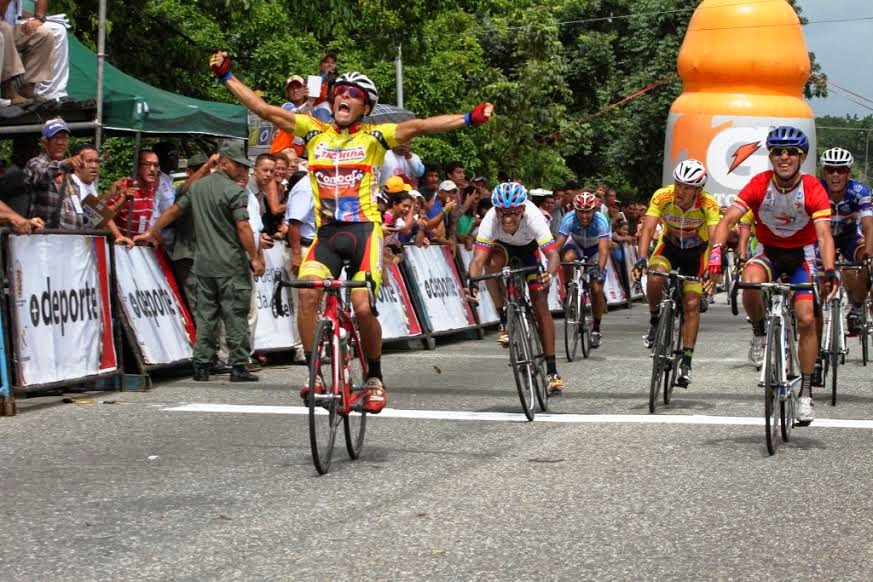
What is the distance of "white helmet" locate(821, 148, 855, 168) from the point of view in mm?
14164

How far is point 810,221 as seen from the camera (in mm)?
10391

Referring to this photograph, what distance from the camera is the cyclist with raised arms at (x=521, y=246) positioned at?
1181 centimetres

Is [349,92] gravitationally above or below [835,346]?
above

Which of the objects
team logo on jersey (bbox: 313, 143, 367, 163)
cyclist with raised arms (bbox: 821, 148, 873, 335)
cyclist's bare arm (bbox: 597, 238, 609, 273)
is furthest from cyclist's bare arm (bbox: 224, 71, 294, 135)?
cyclist's bare arm (bbox: 597, 238, 609, 273)

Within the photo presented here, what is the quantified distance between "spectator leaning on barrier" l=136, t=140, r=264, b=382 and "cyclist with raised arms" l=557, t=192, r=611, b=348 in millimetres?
5340

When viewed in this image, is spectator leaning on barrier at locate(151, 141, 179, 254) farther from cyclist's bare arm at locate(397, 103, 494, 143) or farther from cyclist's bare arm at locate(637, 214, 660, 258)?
cyclist's bare arm at locate(397, 103, 494, 143)

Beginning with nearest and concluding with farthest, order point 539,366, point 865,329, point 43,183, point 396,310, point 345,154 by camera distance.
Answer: point 345,154 → point 539,366 → point 43,183 → point 865,329 → point 396,310

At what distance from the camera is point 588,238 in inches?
722

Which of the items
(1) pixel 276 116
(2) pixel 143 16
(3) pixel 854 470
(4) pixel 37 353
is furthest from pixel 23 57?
(3) pixel 854 470

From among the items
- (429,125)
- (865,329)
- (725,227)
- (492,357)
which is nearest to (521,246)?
(725,227)

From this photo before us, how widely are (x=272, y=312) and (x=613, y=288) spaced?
46.8ft

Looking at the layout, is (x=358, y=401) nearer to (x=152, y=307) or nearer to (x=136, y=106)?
(x=152, y=307)

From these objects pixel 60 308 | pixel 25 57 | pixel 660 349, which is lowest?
pixel 660 349

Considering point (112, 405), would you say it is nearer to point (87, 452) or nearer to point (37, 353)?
point (37, 353)
